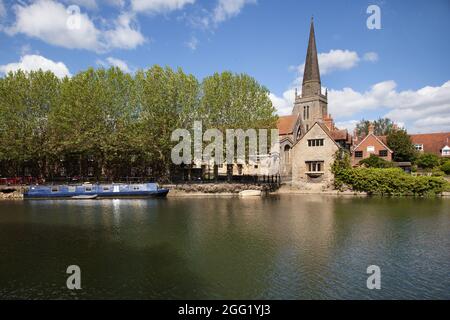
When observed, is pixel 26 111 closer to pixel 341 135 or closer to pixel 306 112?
pixel 341 135

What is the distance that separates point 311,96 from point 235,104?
37.9 metres

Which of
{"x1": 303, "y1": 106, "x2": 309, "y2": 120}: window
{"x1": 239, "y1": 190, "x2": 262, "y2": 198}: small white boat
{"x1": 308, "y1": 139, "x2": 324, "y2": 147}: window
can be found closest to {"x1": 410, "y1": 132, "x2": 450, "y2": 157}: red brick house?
{"x1": 303, "y1": 106, "x2": 309, "y2": 120}: window

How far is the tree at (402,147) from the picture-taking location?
64.3m

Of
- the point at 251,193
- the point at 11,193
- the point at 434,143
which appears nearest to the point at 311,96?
the point at 434,143

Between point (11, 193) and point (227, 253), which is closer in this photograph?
point (227, 253)

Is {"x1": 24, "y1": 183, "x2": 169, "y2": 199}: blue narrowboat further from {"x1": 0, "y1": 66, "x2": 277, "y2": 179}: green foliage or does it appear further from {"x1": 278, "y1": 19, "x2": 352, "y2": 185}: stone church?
{"x1": 278, "y1": 19, "x2": 352, "y2": 185}: stone church

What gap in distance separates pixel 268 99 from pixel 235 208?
22.3 meters

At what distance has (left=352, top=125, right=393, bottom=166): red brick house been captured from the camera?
213 ft

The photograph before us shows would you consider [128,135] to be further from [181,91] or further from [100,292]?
[100,292]

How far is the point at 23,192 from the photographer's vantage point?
4931 centimetres

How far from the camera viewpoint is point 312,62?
79.7 m

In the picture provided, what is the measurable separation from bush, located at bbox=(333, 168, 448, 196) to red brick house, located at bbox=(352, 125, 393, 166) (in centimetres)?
1786

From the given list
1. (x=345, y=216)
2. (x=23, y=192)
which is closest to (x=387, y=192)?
(x=345, y=216)

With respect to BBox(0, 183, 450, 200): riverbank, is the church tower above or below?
above
